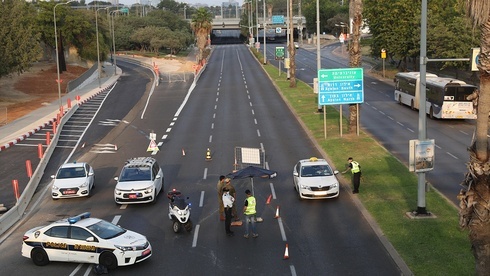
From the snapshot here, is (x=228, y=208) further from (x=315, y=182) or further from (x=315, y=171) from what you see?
(x=315, y=171)

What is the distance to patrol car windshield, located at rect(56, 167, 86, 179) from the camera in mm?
28891

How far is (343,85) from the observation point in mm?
A: 38594

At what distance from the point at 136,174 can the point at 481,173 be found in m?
17.2

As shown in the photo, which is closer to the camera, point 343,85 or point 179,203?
point 179,203

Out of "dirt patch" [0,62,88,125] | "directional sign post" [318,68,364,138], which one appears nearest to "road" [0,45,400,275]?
"directional sign post" [318,68,364,138]

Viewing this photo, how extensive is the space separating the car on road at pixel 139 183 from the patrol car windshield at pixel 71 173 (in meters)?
2.46

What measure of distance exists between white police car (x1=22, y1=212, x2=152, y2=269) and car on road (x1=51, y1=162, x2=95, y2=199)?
26.9ft

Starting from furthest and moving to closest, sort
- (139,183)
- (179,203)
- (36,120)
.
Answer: (36,120) → (139,183) → (179,203)

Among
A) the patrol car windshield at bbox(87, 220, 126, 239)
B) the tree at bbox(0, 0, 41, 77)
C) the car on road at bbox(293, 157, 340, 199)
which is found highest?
the tree at bbox(0, 0, 41, 77)

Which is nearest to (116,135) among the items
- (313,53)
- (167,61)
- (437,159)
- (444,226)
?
(437,159)

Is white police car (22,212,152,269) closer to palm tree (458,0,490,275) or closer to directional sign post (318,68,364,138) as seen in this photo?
palm tree (458,0,490,275)

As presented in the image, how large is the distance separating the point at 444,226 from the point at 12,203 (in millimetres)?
17471

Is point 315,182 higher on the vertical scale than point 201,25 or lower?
lower

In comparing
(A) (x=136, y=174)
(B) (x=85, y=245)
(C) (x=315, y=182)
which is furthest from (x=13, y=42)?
(B) (x=85, y=245)
